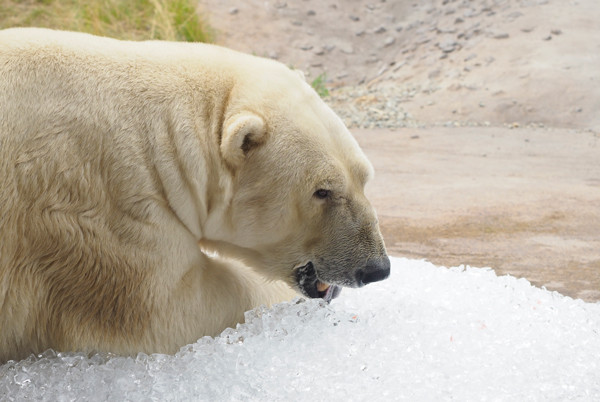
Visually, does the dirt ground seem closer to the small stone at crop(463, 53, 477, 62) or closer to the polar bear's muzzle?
the small stone at crop(463, 53, 477, 62)

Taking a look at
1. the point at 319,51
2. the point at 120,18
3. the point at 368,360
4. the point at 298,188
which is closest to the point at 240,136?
the point at 298,188

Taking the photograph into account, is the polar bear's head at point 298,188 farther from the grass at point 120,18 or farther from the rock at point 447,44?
the rock at point 447,44

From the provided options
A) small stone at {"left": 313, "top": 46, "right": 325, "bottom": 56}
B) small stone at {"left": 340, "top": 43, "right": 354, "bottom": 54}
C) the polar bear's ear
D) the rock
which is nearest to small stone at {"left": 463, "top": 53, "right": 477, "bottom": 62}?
the rock

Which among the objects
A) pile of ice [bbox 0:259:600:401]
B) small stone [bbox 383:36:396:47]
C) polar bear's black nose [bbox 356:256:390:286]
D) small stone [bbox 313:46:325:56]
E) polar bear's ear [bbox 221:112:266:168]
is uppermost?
polar bear's ear [bbox 221:112:266:168]

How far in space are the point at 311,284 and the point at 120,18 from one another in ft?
22.6

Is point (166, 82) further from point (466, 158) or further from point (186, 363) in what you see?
point (466, 158)

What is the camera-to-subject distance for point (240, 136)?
1.92m

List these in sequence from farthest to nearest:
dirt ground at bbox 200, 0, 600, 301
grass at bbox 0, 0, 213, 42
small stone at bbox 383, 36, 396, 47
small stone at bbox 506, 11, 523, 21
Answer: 1. small stone at bbox 383, 36, 396, 47
2. small stone at bbox 506, 11, 523, 21
3. grass at bbox 0, 0, 213, 42
4. dirt ground at bbox 200, 0, 600, 301

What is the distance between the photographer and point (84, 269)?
1.89 m

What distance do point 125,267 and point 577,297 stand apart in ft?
5.42

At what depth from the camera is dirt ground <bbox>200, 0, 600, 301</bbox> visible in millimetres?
3398

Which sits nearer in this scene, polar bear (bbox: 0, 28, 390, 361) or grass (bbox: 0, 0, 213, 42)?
polar bear (bbox: 0, 28, 390, 361)

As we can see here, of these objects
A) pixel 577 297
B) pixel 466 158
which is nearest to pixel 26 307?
pixel 577 297

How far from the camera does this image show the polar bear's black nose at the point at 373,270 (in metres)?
2.08
